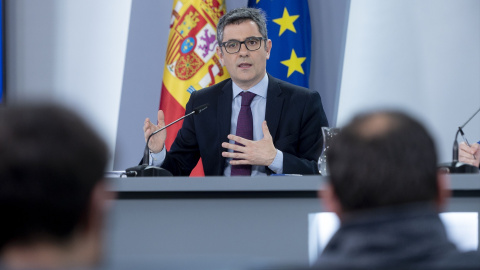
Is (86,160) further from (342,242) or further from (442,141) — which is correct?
(442,141)

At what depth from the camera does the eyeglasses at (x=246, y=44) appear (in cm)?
361

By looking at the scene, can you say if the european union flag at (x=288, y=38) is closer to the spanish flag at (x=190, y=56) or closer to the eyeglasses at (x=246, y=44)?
the spanish flag at (x=190, y=56)

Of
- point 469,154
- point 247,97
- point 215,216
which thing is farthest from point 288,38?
point 215,216

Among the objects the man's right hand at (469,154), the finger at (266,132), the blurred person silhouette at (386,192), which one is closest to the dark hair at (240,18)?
the finger at (266,132)

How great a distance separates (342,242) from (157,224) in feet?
5.67

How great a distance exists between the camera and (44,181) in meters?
0.63

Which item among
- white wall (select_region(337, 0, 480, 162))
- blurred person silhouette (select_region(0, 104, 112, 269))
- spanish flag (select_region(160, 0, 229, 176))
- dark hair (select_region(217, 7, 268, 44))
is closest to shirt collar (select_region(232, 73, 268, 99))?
dark hair (select_region(217, 7, 268, 44))

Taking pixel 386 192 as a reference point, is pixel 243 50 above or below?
above

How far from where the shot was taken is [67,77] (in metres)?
5.13

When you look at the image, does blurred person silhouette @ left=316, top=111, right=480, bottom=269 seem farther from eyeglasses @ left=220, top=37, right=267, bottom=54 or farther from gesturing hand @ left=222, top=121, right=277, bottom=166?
eyeglasses @ left=220, top=37, right=267, bottom=54

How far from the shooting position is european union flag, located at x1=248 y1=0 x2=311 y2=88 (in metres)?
4.54

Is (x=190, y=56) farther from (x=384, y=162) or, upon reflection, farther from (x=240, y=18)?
(x=384, y=162)

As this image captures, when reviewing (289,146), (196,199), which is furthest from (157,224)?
(289,146)

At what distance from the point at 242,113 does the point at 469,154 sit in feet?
3.65
